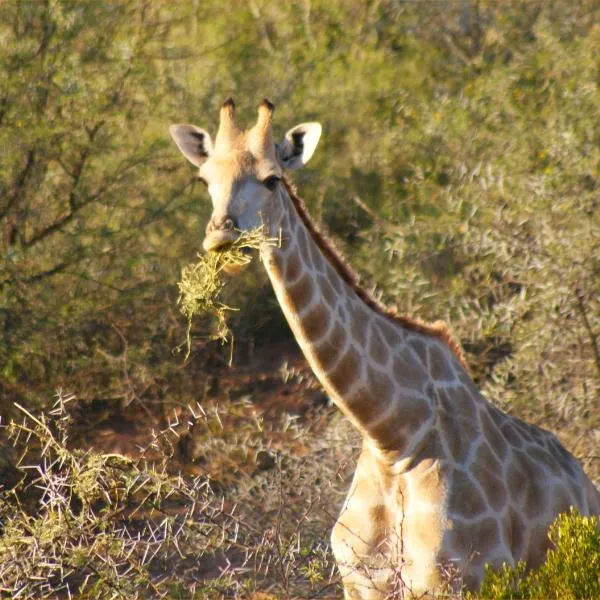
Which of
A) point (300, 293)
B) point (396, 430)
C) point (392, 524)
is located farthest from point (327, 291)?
point (392, 524)

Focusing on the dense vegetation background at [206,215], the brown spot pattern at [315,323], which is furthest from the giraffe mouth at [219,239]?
the dense vegetation background at [206,215]

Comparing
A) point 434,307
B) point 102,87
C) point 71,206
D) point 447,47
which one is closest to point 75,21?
point 102,87

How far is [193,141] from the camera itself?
6.68m

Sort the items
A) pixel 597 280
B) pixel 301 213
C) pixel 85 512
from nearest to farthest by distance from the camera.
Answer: pixel 85 512
pixel 301 213
pixel 597 280

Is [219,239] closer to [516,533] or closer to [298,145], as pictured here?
[298,145]

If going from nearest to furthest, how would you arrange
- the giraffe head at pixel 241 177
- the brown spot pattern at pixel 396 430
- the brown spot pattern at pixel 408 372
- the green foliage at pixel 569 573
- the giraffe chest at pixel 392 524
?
the green foliage at pixel 569 573 < the giraffe head at pixel 241 177 < the giraffe chest at pixel 392 524 < the brown spot pattern at pixel 396 430 < the brown spot pattern at pixel 408 372

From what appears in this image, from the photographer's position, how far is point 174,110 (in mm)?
11422

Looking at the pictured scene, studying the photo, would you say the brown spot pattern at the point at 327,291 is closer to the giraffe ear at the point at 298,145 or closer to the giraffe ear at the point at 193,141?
the giraffe ear at the point at 298,145

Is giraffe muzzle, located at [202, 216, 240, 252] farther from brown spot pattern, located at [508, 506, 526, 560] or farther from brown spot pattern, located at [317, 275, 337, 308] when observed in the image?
brown spot pattern, located at [508, 506, 526, 560]

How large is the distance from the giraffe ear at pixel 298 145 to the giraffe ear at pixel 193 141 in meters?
0.37

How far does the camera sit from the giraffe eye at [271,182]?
5.89 meters

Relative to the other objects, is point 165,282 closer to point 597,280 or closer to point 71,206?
point 71,206

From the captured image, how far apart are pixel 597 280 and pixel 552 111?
7.57 feet

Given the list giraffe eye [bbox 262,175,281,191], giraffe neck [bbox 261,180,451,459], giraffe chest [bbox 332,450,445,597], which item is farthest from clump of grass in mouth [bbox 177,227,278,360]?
giraffe chest [bbox 332,450,445,597]
